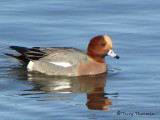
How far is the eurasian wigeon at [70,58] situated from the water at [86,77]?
257 mm

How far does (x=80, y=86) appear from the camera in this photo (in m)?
11.0

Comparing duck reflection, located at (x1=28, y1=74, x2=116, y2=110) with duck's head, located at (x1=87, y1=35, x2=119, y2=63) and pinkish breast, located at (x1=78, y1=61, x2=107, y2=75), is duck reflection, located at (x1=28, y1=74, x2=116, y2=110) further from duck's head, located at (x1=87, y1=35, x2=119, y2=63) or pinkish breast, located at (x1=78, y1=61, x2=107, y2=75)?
duck's head, located at (x1=87, y1=35, x2=119, y2=63)

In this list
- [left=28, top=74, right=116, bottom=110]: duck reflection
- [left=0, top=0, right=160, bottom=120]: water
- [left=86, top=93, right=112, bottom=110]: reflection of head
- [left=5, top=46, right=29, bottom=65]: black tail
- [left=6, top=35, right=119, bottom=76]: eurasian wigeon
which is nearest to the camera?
[left=0, top=0, right=160, bottom=120]: water

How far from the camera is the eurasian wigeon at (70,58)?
12016 millimetres

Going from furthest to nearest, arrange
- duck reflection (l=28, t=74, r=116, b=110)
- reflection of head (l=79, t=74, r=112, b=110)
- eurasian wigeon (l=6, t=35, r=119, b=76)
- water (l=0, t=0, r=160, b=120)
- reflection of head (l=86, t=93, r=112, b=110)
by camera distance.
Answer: eurasian wigeon (l=6, t=35, r=119, b=76) → duck reflection (l=28, t=74, r=116, b=110) → reflection of head (l=79, t=74, r=112, b=110) → reflection of head (l=86, t=93, r=112, b=110) → water (l=0, t=0, r=160, b=120)

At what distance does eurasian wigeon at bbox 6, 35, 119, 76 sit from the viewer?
1202 centimetres

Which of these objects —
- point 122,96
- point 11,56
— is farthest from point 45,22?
point 122,96

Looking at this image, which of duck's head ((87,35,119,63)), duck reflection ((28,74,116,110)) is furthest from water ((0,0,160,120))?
duck's head ((87,35,119,63))

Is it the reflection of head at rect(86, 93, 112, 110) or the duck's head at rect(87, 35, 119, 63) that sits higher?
the duck's head at rect(87, 35, 119, 63)

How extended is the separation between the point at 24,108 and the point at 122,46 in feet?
15.9

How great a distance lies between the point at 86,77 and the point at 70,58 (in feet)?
1.87

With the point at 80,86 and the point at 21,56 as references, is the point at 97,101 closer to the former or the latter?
the point at 80,86

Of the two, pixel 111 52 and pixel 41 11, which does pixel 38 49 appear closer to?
pixel 111 52

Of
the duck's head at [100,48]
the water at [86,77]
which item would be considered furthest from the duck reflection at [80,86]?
the duck's head at [100,48]
